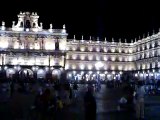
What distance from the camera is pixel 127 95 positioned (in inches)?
876

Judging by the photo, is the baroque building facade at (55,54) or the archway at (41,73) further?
the baroque building facade at (55,54)

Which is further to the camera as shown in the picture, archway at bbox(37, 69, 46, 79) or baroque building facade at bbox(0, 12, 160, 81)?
baroque building facade at bbox(0, 12, 160, 81)

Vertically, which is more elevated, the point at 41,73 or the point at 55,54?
the point at 55,54

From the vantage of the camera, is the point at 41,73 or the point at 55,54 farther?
the point at 55,54

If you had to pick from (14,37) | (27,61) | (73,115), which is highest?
(14,37)

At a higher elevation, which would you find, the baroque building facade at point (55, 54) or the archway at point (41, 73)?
the baroque building facade at point (55, 54)

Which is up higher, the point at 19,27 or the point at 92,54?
the point at 19,27

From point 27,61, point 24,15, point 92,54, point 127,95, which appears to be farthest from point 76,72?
point 127,95

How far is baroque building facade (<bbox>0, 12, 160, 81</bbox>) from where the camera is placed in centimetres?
9194

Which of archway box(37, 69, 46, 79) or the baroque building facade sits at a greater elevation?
the baroque building facade

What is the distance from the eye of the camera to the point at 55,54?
9425 cm

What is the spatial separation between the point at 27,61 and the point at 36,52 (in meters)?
3.23

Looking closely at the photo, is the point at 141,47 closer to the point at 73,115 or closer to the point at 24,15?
the point at 24,15

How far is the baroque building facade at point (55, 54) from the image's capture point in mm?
91938
